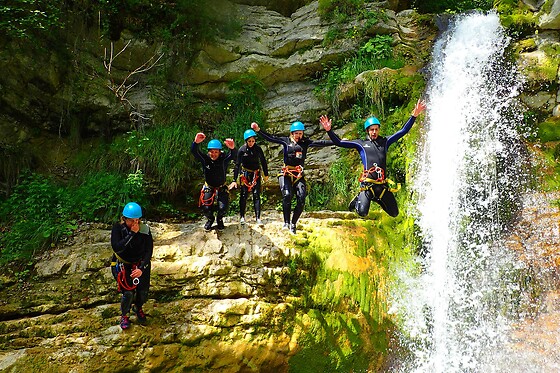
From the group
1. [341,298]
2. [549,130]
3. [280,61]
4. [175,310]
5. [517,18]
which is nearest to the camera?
[175,310]

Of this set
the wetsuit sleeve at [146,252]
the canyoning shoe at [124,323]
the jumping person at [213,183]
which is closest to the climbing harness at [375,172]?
the jumping person at [213,183]

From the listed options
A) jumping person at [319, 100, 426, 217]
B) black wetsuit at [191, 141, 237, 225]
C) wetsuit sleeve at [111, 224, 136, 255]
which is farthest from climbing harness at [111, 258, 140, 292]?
jumping person at [319, 100, 426, 217]

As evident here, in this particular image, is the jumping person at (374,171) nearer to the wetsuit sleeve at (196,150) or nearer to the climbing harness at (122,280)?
the wetsuit sleeve at (196,150)

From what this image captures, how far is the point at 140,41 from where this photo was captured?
1167 centimetres

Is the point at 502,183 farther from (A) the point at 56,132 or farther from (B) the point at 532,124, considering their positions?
(A) the point at 56,132

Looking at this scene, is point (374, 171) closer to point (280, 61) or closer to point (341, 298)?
point (341, 298)

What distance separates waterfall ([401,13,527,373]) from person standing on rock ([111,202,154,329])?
4.26 metres

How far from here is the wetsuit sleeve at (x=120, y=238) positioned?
4.91 metres

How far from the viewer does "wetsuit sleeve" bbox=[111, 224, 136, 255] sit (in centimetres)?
491

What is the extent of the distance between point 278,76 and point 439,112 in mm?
5294

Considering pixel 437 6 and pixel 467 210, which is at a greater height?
pixel 437 6

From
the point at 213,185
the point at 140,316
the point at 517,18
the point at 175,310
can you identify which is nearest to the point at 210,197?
the point at 213,185

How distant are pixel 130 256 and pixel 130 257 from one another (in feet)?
0.04

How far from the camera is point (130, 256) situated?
198 inches
